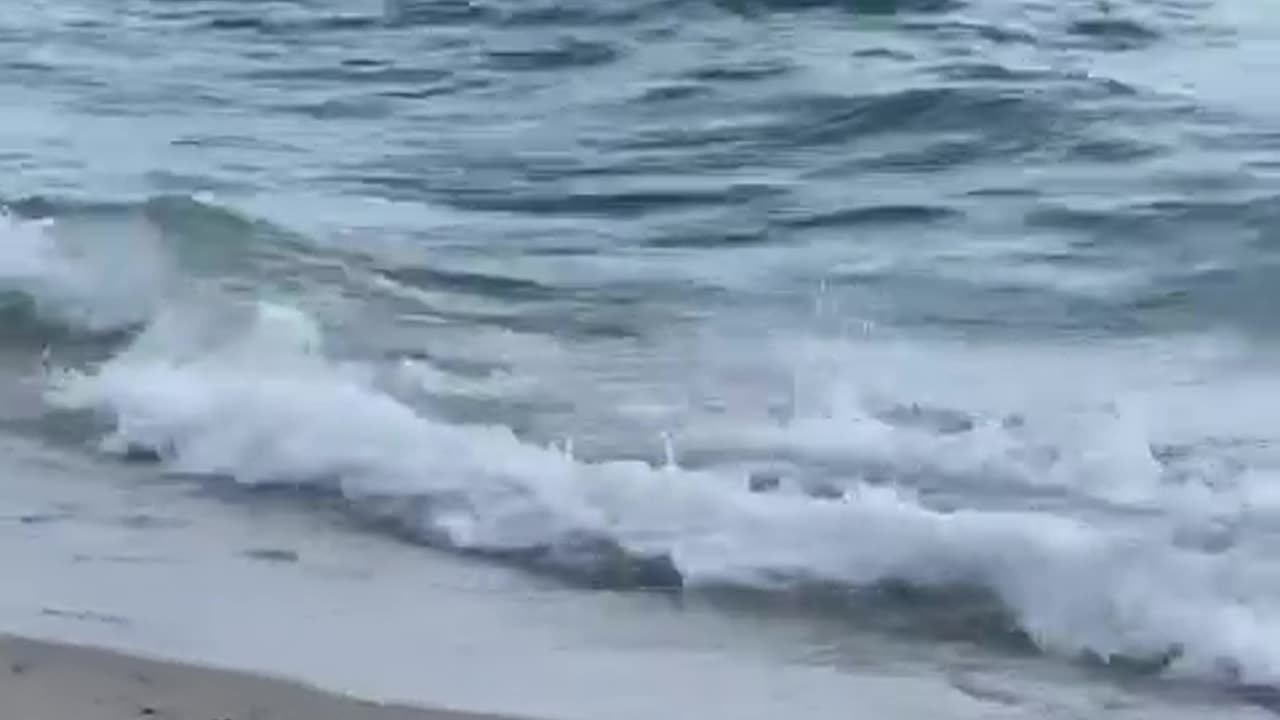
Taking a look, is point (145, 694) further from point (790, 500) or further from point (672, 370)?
point (672, 370)

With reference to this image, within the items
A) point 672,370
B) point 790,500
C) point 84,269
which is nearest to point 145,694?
→ point 790,500

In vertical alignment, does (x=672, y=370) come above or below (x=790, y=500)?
below

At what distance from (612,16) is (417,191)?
16.3ft

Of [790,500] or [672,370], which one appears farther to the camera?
[672,370]

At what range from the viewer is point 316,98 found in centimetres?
1401

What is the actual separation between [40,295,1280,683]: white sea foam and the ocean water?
14 millimetres

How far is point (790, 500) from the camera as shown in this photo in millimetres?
6375

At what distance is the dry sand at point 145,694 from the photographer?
4.80m

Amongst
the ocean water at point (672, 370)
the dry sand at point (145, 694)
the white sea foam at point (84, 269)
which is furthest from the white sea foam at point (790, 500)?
the dry sand at point (145, 694)

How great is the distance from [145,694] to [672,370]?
3275 mm

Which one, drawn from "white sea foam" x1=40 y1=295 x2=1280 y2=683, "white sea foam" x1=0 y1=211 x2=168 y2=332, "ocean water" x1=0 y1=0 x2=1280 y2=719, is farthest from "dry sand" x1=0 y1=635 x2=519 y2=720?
"white sea foam" x1=0 y1=211 x2=168 y2=332

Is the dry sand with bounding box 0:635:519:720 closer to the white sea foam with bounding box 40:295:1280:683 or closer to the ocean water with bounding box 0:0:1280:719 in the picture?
the ocean water with bounding box 0:0:1280:719

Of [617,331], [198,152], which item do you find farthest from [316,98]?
[617,331]

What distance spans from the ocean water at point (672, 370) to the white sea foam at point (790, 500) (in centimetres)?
1
